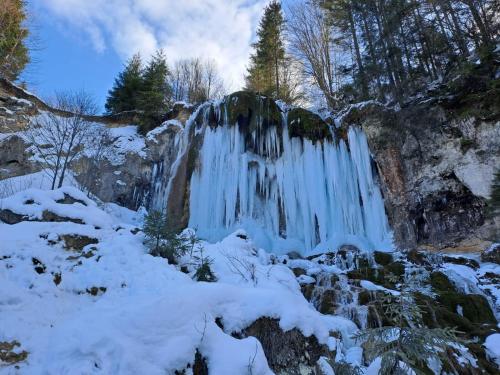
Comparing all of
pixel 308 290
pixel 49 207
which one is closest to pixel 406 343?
pixel 308 290

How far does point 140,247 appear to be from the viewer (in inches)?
249

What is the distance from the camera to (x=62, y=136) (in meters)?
14.0

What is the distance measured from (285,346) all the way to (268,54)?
69.0 feet

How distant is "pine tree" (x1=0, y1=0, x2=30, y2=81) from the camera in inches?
699

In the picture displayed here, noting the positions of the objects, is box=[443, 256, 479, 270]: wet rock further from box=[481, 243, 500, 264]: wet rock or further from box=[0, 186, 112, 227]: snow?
box=[0, 186, 112, 227]: snow

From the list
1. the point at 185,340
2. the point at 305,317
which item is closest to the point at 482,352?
the point at 305,317

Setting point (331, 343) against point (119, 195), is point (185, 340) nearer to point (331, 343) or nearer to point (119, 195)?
point (331, 343)

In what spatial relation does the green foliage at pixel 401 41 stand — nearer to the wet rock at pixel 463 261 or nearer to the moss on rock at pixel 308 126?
the moss on rock at pixel 308 126

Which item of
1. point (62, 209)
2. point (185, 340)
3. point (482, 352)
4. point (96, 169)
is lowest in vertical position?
point (482, 352)

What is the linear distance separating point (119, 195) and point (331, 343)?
13035 mm

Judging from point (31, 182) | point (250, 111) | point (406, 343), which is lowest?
point (406, 343)

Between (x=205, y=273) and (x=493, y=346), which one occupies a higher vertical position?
(x=205, y=273)

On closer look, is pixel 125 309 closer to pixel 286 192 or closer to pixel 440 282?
pixel 440 282

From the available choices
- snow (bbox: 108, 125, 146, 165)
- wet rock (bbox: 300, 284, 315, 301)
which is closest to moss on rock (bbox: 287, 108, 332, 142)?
snow (bbox: 108, 125, 146, 165)
